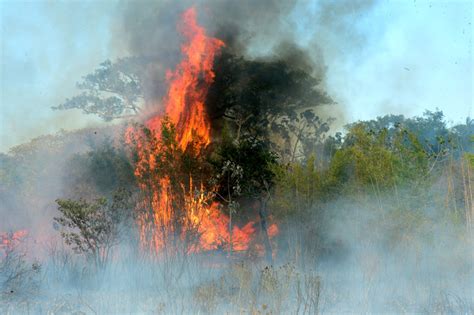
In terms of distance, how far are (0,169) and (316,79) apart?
17.0 m

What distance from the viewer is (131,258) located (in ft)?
38.0

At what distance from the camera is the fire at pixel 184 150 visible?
1150cm

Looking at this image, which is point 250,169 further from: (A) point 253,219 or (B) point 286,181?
(B) point 286,181

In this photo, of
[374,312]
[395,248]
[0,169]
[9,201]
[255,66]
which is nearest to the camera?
[374,312]

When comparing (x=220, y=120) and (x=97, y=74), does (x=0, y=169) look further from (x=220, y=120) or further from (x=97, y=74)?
(x=220, y=120)

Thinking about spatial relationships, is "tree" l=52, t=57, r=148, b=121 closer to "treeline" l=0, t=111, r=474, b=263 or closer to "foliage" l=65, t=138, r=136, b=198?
"treeline" l=0, t=111, r=474, b=263

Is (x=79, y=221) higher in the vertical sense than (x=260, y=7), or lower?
lower

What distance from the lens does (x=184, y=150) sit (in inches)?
638

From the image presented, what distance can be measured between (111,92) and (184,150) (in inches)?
323

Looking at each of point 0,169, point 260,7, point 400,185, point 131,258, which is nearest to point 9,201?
point 0,169

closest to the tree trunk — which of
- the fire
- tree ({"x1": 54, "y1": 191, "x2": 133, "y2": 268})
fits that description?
the fire

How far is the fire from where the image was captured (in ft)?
37.7

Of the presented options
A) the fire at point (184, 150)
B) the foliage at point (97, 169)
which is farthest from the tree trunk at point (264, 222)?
the foliage at point (97, 169)

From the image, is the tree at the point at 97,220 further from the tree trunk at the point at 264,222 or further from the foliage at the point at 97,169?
the tree trunk at the point at 264,222
